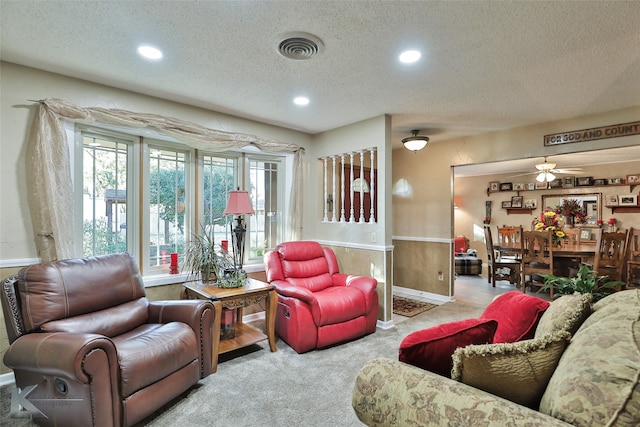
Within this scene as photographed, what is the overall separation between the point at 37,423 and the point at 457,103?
13.8 feet

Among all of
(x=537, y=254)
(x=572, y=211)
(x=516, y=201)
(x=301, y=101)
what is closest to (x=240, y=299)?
(x=301, y=101)

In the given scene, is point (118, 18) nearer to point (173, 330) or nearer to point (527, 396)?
point (173, 330)

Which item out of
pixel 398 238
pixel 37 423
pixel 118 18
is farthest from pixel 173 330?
pixel 398 238

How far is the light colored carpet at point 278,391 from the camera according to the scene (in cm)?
197

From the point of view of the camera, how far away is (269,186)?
4.27 m

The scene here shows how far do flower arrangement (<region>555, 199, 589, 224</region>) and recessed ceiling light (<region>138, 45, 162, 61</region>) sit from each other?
26.3ft

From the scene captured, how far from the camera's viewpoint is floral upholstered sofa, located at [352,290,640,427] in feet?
2.61

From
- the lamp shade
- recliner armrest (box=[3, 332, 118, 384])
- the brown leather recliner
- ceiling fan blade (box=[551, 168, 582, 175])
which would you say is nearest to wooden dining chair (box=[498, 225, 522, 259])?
ceiling fan blade (box=[551, 168, 582, 175])

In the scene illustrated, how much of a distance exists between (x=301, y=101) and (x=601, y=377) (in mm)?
3024

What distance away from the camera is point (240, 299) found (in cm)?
272

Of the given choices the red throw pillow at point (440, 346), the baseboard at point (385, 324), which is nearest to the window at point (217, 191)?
the baseboard at point (385, 324)

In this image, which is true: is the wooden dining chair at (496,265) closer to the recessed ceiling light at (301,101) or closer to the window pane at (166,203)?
the recessed ceiling light at (301,101)

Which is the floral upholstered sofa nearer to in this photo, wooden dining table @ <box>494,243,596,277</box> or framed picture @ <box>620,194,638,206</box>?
wooden dining table @ <box>494,243,596,277</box>

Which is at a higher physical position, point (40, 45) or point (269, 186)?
point (40, 45)
